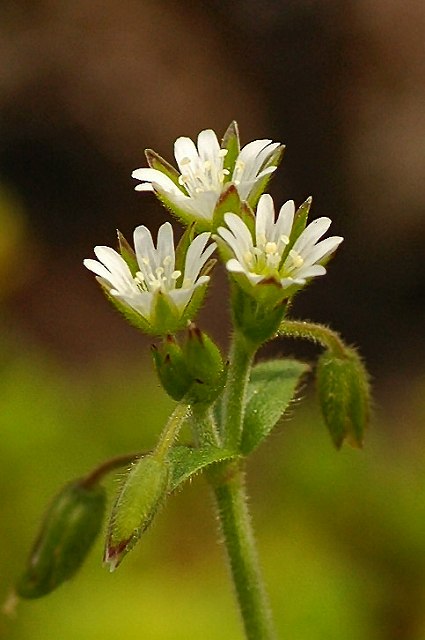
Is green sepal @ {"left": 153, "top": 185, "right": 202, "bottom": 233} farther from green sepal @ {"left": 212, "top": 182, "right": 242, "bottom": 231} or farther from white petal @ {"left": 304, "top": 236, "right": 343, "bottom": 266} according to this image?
white petal @ {"left": 304, "top": 236, "right": 343, "bottom": 266}

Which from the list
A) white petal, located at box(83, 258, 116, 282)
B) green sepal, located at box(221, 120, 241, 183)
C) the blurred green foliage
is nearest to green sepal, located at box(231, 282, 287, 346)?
white petal, located at box(83, 258, 116, 282)

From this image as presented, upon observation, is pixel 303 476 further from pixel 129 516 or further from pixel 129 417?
pixel 129 516

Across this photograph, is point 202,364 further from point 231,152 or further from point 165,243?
point 231,152

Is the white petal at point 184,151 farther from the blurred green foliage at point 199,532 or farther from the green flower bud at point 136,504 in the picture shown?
the blurred green foliage at point 199,532

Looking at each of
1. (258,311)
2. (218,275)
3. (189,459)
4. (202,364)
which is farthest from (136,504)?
(218,275)

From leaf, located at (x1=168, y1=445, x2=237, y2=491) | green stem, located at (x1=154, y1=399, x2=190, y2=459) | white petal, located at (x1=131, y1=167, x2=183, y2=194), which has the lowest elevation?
leaf, located at (x1=168, y1=445, x2=237, y2=491)

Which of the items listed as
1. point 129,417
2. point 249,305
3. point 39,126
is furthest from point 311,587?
point 39,126
